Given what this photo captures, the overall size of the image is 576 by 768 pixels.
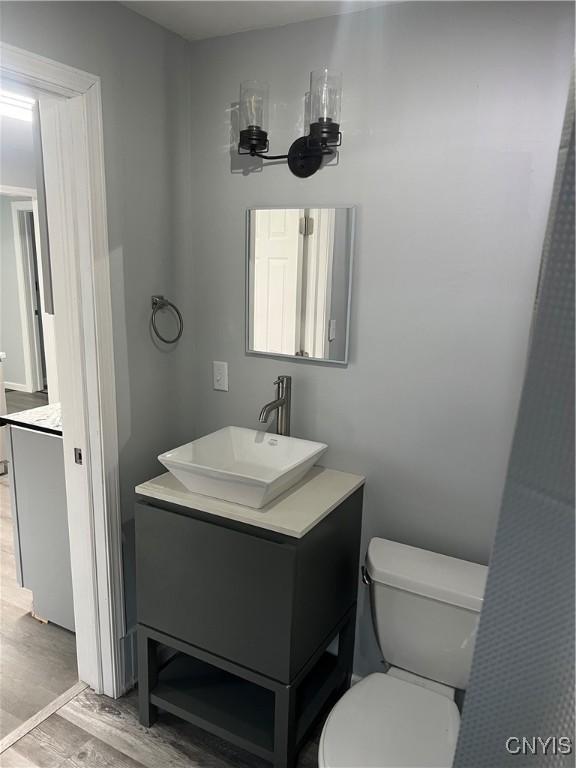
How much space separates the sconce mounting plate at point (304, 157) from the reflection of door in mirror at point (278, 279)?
0.13m

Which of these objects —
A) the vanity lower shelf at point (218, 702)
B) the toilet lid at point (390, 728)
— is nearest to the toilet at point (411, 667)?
the toilet lid at point (390, 728)

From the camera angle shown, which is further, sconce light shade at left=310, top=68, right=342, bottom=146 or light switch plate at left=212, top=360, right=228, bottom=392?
light switch plate at left=212, top=360, right=228, bottom=392

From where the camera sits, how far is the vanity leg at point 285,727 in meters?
1.64

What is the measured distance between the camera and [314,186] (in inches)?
76.3

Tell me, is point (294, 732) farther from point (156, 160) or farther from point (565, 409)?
point (156, 160)

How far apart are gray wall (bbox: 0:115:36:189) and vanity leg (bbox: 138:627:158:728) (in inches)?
142

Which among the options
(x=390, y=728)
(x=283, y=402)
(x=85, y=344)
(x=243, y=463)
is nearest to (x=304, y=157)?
(x=283, y=402)

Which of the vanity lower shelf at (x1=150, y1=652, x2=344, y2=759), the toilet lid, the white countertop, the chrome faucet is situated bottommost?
the vanity lower shelf at (x1=150, y1=652, x2=344, y2=759)

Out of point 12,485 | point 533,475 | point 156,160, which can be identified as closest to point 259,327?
point 156,160

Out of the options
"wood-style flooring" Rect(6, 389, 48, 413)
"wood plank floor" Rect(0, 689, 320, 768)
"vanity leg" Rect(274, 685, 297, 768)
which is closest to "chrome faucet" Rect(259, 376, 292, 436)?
"vanity leg" Rect(274, 685, 297, 768)

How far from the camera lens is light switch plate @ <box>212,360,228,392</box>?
2.25 meters

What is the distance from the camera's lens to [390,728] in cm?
151

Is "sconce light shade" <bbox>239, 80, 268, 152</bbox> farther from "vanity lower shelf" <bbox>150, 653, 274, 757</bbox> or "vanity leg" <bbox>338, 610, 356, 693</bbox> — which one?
"vanity lower shelf" <bbox>150, 653, 274, 757</bbox>

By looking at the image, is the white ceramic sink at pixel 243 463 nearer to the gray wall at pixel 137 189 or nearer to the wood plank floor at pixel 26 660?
the gray wall at pixel 137 189
